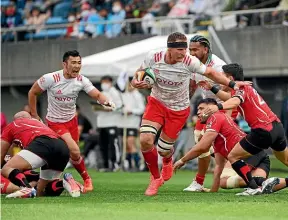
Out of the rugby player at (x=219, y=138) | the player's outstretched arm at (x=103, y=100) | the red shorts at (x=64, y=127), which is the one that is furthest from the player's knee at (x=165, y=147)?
the red shorts at (x=64, y=127)

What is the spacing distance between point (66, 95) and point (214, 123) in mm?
2622

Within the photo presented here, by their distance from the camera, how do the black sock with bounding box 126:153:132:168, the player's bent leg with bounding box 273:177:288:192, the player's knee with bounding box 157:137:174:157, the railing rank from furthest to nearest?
the railing < the black sock with bounding box 126:153:132:168 < the player's knee with bounding box 157:137:174:157 < the player's bent leg with bounding box 273:177:288:192

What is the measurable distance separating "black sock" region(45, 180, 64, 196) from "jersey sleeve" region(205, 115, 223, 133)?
7.56 feet

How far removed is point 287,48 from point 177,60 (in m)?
11.3

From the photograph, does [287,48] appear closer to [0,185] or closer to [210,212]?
[0,185]

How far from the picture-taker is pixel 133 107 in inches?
1027

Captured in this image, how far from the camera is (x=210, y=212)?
12906 mm

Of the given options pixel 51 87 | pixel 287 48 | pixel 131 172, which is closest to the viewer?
pixel 51 87

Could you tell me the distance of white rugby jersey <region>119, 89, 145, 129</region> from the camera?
85.4ft

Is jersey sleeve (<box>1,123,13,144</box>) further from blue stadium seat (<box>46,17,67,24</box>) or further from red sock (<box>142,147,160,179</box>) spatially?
blue stadium seat (<box>46,17,67,24</box>)

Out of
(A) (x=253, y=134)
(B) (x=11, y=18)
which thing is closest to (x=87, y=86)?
(A) (x=253, y=134)

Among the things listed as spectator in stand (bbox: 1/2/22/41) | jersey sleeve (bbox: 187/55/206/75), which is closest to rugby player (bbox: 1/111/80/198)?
jersey sleeve (bbox: 187/55/206/75)

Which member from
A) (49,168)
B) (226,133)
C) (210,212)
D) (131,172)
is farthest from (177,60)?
(131,172)

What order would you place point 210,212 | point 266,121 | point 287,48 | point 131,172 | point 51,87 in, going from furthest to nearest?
1. point 287,48
2. point 131,172
3. point 51,87
4. point 266,121
5. point 210,212
